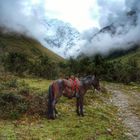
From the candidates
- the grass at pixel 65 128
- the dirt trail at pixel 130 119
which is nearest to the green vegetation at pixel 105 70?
the dirt trail at pixel 130 119

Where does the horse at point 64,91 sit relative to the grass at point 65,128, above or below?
above

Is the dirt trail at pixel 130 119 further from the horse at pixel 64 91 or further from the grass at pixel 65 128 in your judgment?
the horse at pixel 64 91

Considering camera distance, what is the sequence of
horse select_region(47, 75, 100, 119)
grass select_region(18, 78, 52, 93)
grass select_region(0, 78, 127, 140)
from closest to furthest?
grass select_region(0, 78, 127, 140) → horse select_region(47, 75, 100, 119) → grass select_region(18, 78, 52, 93)

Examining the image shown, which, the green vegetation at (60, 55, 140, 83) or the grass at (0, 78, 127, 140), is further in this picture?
the green vegetation at (60, 55, 140, 83)

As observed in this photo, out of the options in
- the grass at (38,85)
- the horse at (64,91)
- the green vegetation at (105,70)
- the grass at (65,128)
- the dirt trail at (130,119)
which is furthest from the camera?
the green vegetation at (105,70)

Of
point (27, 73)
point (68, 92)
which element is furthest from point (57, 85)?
point (27, 73)

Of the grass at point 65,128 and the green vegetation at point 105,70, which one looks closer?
the grass at point 65,128

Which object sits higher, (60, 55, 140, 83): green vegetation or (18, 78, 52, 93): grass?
(60, 55, 140, 83): green vegetation

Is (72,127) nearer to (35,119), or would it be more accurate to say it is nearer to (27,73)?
(35,119)

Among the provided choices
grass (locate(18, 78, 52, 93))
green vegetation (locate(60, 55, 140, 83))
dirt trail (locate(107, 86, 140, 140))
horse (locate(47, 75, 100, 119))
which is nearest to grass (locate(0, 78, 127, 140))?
dirt trail (locate(107, 86, 140, 140))

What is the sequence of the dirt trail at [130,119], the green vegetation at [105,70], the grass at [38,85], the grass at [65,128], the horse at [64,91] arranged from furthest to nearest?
the green vegetation at [105,70], the grass at [38,85], the horse at [64,91], the dirt trail at [130,119], the grass at [65,128]

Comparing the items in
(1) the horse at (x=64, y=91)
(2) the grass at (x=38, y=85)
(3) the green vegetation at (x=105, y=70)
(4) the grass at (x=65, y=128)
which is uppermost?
(3) the green vegetation at (x=105, y=70)

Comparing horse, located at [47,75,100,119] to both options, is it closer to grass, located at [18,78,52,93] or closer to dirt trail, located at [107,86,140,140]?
dirt trail, located at [107,86,140,140]

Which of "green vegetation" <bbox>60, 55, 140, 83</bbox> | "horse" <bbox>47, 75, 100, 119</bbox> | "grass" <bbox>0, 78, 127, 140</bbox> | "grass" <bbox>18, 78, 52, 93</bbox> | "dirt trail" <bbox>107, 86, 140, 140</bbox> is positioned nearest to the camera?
"grass" <bbox>0, 78, 127, 140</bbox>
